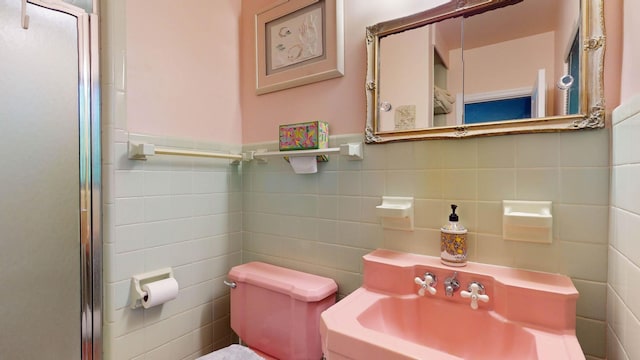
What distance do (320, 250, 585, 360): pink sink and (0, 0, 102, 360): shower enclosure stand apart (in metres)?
0.97

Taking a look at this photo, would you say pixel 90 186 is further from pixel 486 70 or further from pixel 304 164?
pixel 486 70

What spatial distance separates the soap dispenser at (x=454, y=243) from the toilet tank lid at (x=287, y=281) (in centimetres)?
48

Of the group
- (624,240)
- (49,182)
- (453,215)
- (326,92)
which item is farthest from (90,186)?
(624,240)

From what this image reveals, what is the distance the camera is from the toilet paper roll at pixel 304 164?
131 cm

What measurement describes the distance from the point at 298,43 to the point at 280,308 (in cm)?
119

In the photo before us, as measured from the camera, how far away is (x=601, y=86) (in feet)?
2.72

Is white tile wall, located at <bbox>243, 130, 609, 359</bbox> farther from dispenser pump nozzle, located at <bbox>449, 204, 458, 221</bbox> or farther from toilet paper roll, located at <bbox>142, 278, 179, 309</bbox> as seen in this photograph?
toilet paper roll, located at <bbox>142, 278, 179, 309</bbox>

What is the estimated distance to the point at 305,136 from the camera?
1293 mm

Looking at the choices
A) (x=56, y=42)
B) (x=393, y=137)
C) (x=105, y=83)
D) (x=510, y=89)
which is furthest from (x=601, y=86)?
(x=56, y=42)

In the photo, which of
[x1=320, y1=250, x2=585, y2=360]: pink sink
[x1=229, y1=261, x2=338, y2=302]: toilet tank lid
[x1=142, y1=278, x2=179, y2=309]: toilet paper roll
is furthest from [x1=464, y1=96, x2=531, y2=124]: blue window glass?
[x1=142, y1=278, x2=179, y2=309]: toilet paper roll

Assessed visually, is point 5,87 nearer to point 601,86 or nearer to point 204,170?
point 204,170

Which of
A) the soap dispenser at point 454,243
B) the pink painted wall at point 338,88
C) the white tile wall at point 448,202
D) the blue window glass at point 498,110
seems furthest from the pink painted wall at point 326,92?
the soap dispenser at point 454,243

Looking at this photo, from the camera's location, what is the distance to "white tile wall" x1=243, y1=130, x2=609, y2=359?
2.83ft

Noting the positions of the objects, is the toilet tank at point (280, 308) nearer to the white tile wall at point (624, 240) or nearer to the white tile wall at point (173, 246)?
the white tile wall at point (173, 246)
